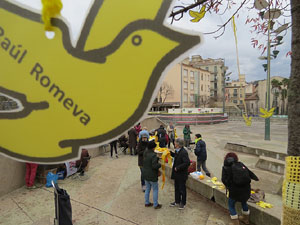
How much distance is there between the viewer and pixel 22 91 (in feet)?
4.16

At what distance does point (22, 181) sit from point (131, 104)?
19.4 feet

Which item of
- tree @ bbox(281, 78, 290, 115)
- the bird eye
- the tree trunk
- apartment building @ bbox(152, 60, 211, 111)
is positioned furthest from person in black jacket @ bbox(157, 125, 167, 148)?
tree @ bbox(281, 78, 290, 115)

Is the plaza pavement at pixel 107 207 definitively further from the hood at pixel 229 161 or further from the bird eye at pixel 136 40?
the bird eye at pixel 136 40

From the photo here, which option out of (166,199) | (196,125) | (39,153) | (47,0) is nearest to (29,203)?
(166,199)

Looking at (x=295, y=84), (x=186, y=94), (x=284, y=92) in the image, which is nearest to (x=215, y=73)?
(x=284, y=92)

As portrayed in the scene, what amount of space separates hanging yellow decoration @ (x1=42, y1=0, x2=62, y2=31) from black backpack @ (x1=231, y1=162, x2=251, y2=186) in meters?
3.53

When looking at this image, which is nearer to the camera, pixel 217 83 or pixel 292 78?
pixel 292 78

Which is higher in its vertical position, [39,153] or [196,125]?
[39,153]

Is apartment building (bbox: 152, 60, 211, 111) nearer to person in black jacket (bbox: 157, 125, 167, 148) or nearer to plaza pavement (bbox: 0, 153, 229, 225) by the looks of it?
person in black jacket (bbox: 157, 125, 167, 148)

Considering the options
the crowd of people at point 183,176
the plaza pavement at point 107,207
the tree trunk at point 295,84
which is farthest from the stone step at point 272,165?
the tree trunk at point 295,84

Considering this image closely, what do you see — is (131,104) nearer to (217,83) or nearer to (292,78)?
(292,78)

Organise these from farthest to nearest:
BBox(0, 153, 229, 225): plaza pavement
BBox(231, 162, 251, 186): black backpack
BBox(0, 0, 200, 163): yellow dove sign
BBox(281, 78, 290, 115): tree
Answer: BBox(281, 78, 290, 115): tree < BBox(0, 153, 229, 225): plaza pavement < BBox(231, 162, 251, 186): black backpack < BBox(0, 0, 200, 163): yellow dove sign

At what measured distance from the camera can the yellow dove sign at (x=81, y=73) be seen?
Result: 3.51ft

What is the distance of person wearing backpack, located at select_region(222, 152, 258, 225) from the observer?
3.38 metres
